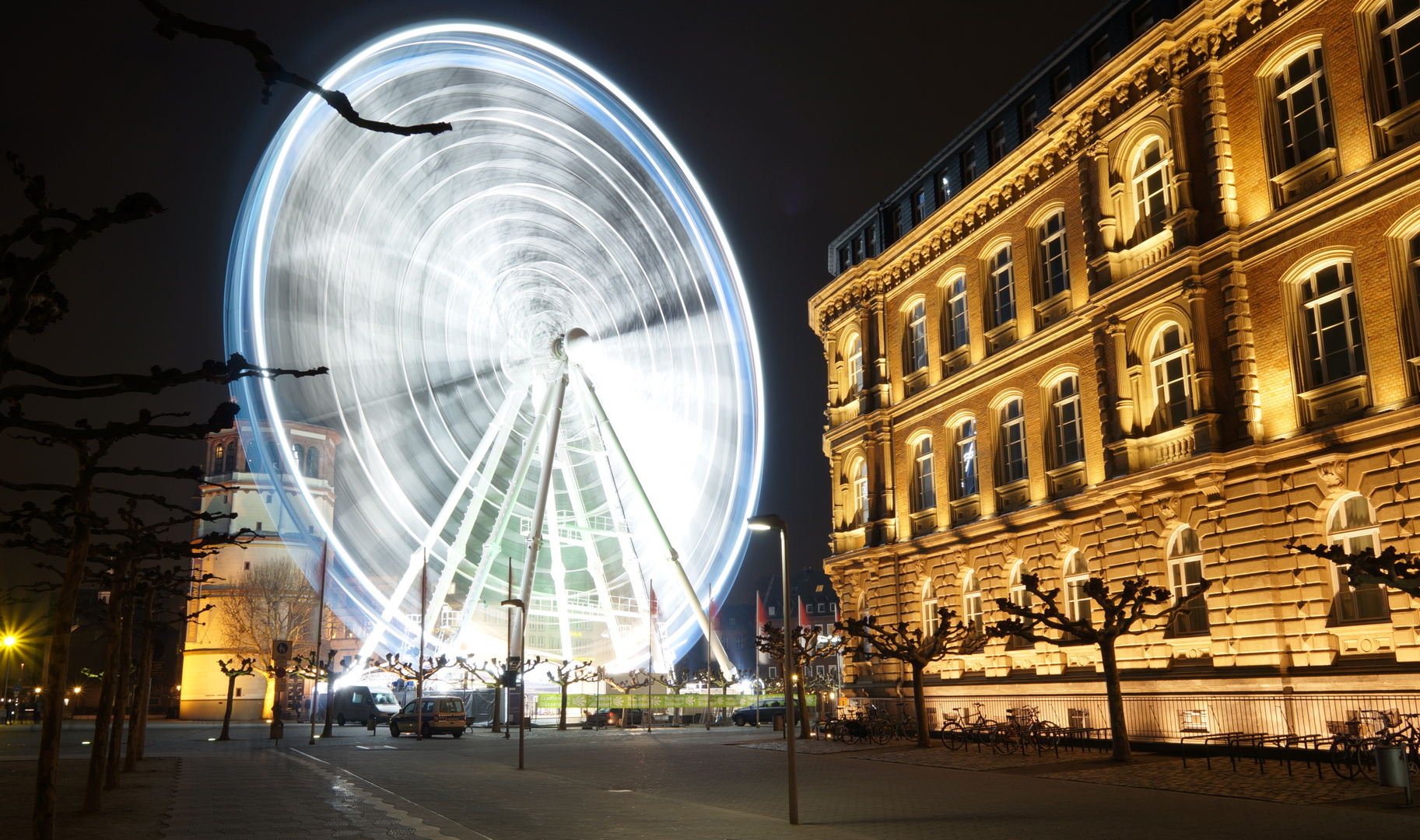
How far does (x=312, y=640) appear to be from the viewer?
275 ft

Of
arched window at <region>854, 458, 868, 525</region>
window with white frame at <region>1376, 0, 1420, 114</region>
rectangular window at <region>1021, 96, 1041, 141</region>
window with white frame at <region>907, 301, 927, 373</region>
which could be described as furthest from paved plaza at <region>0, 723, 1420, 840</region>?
rectangular window at <region>1021, 96, 1041, 141</region>

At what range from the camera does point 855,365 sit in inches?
1705

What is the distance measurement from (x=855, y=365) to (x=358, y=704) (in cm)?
3285

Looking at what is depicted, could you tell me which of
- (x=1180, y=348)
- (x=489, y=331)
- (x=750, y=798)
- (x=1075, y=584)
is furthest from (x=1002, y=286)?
(x=750, y=798)

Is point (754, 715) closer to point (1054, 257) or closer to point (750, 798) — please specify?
point (1054, 257)

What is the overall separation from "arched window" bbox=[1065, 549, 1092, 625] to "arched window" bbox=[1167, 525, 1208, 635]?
3.38 meters

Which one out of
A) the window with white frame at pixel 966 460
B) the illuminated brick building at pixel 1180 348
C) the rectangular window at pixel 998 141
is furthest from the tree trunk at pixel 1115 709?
the rectangular window at pixel 998 141

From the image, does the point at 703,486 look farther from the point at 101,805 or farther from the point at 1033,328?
the point at 101,805

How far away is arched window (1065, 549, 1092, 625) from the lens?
96.6ft

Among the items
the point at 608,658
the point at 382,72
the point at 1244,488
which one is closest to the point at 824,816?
the point at 1244,488

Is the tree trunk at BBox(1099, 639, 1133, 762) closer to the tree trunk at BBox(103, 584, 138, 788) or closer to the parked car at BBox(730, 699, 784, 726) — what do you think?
the tree trunk at BBox(103, 584, 138, 788)

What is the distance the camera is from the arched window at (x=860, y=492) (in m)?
42.2

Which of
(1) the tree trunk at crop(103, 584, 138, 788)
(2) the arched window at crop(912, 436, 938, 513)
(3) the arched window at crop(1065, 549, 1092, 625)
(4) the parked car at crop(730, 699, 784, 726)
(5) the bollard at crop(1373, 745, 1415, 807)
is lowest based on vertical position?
(4) the parked car at crop(730, 699, 784, 726)

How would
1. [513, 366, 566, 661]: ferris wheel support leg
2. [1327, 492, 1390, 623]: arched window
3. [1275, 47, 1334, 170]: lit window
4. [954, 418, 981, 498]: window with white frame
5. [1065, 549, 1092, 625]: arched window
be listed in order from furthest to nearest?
[513, 366, 566, 661]: ferris wheel support leg, [954, 418, 981, 498]: window with white frame, [1065, 549, 1092, 625]: arched window, [1275, 47, 1334, 170]: lit window, [1327, 492, 1390, 623]: arched window
